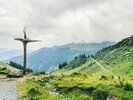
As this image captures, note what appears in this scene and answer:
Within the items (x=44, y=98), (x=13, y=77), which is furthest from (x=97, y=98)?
(x=13, y=77)

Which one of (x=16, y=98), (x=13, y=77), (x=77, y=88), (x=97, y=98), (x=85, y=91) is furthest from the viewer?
(x=13, y=77)

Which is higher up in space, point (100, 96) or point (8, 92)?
point (100, 96)

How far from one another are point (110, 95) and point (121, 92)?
172 centimetres

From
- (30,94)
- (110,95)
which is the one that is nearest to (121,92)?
(110,95)

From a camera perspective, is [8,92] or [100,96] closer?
[100,96]

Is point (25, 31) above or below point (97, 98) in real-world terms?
above

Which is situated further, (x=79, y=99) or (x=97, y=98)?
(x=79, y=99)

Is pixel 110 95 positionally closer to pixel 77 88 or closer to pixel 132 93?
pixel 132 93

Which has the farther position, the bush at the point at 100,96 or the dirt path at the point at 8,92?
the dirt path at the point at 8,92

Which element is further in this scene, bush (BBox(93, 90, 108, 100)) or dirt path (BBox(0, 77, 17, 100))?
dirt path (BBox(0, 77, 17, 100))

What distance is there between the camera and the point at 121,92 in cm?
4838

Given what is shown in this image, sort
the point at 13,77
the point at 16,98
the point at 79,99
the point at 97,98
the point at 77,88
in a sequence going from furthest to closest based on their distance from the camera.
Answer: the point at 13,77, the point at 77,88, the point at 16,98, the point at 79,99, the point at 97,98

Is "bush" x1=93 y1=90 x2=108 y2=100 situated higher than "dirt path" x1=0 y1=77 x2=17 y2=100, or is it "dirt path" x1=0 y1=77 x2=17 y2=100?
"bush" x1=93 y1=90 x2=108 y2=100

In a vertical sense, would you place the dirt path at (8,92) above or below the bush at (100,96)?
below
